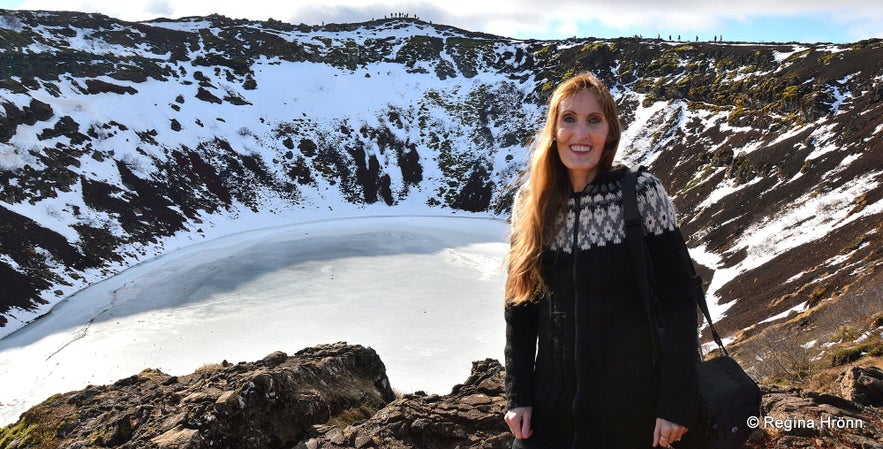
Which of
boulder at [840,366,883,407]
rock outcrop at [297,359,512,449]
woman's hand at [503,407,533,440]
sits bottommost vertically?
rock outcrop at [297,359,512,449]

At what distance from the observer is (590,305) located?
2943 millimetres

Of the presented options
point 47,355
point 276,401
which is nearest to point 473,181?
point 47,355

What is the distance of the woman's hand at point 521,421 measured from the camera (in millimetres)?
3260

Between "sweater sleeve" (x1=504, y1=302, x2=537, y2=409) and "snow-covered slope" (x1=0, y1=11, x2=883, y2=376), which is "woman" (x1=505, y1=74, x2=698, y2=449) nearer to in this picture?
"sweater sleeve" (x1=504, y1=302, x2=537, y2=409)

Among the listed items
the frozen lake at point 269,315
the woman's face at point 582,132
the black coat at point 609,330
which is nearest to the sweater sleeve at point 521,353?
the black coat at point 609,330

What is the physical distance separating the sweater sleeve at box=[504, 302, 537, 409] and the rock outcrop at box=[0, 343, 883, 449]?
303 centimetres

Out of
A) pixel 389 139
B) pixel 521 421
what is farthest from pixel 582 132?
pixel 389 139

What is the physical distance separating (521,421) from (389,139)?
247ft

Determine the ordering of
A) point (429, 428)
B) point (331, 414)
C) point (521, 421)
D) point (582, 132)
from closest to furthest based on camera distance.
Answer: point (582, 132) < point (521, 421) < point (429, 428) < point (331, 414)

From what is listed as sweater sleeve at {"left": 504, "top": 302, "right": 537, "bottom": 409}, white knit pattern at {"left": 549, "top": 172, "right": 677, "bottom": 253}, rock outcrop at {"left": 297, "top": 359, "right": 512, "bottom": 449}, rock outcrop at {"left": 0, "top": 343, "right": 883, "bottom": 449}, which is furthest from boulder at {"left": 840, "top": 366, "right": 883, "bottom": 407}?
white knit pattern at {"left": 549, "top": 172, "right": 677, "bottom": 253}

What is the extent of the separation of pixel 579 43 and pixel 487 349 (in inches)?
3240

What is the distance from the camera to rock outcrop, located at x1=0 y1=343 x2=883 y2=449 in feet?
19.5

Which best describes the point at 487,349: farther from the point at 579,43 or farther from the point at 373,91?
the point at 579,43

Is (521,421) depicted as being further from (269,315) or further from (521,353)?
(269,315)
